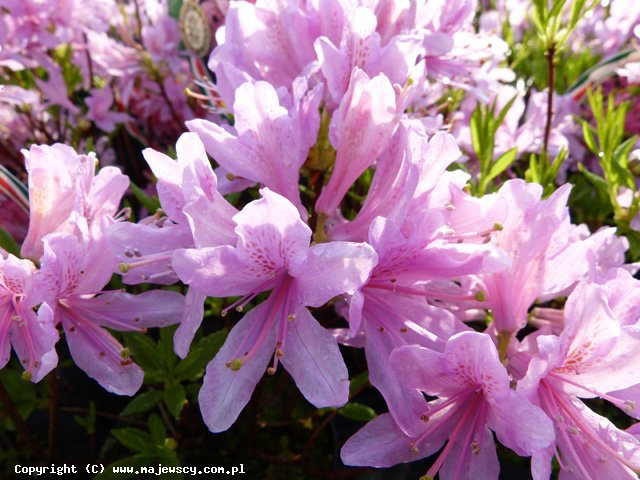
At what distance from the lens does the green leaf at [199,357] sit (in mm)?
1012

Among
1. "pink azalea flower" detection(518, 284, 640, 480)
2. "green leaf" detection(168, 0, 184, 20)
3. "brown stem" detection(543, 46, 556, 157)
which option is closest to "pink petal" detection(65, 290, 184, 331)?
"pink azalea flower" detection(518, 284, 640, 480)

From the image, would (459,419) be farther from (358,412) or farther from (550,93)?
(550,93)

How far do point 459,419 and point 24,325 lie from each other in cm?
59

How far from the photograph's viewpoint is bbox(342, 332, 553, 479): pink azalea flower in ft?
2.12

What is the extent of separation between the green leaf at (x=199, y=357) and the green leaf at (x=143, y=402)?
48 mm

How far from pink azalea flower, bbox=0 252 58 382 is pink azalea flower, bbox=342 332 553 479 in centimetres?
40

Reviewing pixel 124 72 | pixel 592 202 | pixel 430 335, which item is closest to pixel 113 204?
pixel 430 335

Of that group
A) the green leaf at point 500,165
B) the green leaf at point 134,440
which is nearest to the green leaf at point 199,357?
the green leaf at point 134,440

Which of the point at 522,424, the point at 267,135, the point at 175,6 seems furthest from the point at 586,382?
the point at 175,6

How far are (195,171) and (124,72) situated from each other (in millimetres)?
1240

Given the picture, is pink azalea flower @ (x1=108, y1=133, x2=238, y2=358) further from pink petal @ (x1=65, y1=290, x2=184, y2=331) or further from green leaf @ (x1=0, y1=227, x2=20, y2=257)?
green leaf @ (x1=0, y1=227, x2=20, y2=257)

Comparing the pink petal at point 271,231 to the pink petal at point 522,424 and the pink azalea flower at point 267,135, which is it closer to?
the pink azalea flower at point 267,135

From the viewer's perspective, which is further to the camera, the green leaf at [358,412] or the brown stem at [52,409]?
the green leaf at [358,412]

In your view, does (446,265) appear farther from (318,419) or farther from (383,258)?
(318,419)
